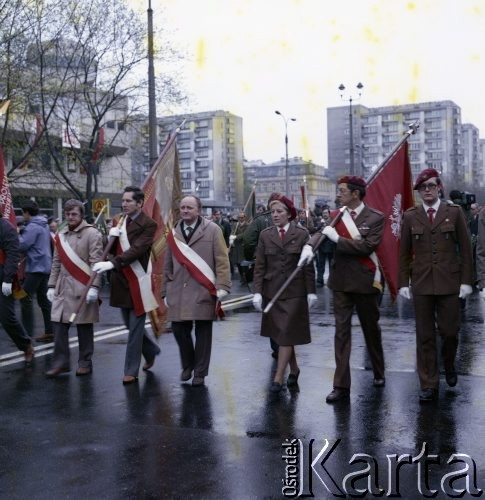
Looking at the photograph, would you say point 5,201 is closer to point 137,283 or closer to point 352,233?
point 137,283

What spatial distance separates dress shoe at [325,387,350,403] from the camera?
6.66m

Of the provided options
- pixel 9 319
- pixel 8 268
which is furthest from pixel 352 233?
pixel 9 319

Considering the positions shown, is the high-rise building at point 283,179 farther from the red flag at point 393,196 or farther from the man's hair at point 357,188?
the man's hair at point 357,188

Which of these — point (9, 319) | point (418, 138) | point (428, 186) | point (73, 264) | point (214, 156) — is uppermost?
point (418, 138)

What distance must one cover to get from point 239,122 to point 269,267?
11223 cm

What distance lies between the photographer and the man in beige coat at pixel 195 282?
7.43m

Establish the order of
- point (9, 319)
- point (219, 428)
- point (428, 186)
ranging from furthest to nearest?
point (9, 319) → point (428, 186) → point (219, 428)

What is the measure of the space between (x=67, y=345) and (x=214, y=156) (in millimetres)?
117316

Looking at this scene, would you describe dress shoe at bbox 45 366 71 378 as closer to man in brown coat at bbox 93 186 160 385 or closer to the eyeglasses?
man in brown coat at bbox 93 186 160 385

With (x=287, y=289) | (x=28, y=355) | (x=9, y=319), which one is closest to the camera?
(x=287, y=289)

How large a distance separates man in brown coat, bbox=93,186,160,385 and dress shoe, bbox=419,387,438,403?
9.27 ft

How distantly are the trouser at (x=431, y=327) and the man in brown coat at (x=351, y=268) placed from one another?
18.0 inches

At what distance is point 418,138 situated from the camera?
424 feet

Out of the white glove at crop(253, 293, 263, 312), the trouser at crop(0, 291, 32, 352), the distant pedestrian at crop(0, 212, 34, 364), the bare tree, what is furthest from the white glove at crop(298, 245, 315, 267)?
the bare tree
